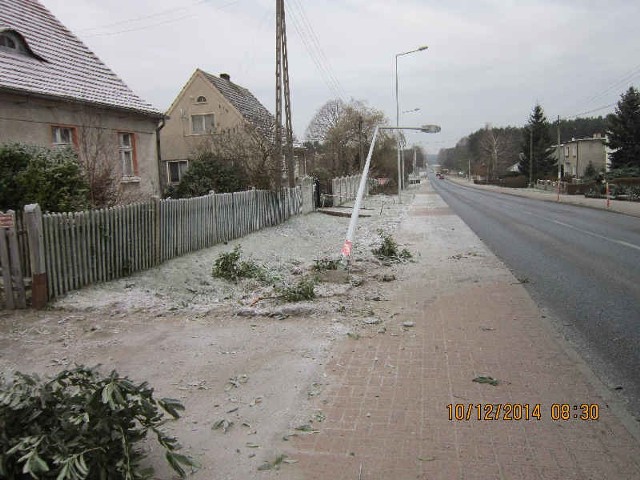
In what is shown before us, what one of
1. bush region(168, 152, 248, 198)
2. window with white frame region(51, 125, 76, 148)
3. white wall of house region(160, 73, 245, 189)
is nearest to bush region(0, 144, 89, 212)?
window with white frame region(51, 125, 76, 148)

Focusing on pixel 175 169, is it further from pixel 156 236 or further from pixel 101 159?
pixel 156 236

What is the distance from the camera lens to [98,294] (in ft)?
24.5

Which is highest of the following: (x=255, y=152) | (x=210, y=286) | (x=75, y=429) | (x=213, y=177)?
(x=255, y=152)

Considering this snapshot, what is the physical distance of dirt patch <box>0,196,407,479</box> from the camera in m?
3.81

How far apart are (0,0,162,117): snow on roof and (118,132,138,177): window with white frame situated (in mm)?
971

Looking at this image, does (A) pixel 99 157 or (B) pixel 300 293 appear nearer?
(B) pixel 300 293

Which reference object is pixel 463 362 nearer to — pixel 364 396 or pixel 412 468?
pixel 364 396

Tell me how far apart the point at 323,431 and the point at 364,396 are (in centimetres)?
65

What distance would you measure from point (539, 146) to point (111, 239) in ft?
225

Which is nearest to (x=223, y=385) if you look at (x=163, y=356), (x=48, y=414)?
(x=163, y=356)

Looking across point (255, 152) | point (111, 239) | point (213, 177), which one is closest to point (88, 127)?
point (213, 177)

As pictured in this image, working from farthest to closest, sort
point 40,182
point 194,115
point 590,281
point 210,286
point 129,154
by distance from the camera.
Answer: point 194,115
point 129,154
point 590,281
point 210,286
point 40,182
